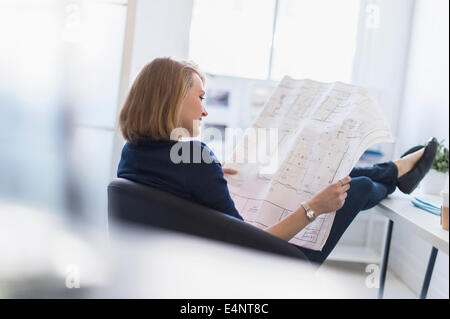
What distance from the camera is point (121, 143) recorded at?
6.02 feet

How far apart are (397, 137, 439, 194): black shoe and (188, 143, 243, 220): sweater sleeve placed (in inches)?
26.3

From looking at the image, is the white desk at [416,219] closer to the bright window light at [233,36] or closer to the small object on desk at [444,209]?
the small object on desk at [444,209]

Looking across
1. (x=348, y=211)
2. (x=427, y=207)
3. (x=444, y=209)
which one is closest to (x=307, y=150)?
(x=348, y=211)

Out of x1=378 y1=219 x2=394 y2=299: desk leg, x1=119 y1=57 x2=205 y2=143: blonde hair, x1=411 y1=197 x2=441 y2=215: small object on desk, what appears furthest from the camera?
x1=378 y1=219 x2=394 y2=299: desk leg

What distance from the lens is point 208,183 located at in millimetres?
852

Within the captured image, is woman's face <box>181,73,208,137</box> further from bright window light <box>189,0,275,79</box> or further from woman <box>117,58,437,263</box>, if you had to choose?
bright window light <box>189,0,275,79</box>

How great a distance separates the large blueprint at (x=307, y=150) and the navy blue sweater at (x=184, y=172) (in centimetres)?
29

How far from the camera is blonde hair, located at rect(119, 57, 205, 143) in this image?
893mm

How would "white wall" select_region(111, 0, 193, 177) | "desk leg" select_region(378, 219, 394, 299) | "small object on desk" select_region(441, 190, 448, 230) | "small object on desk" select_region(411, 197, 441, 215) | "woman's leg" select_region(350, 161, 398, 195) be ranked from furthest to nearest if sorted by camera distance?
"white wall" select_region(111, 0, 193, 177) → "desk leg" select_region(378, 219, 394, 299) → "woman's leg" select_region(350, 161, 398, 195) → "small object on desk" select_region(411, 197, 441, 215) → "small object on desk" select_region(441, 190, 448, 230)

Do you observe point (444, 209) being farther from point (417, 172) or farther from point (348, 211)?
point (417, 172)

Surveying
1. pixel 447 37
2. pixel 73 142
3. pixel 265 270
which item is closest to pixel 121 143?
pixel 73 142

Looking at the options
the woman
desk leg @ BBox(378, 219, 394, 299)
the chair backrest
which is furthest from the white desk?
the chair backrest

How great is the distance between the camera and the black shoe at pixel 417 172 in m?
1.24
